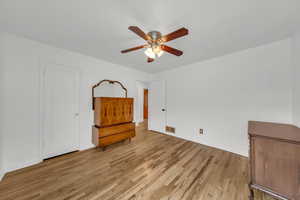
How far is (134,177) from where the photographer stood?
Result: 1.70 meters

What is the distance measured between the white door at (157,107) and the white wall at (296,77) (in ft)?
9.14

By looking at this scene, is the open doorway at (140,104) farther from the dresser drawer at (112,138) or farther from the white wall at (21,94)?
the white wall at (21,94)

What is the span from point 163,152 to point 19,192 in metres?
2.31

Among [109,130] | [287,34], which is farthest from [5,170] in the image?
[287,34]

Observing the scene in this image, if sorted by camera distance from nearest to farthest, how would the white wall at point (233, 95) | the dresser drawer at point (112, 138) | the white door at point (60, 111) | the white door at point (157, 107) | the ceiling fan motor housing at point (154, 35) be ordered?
1. the ceiling fan motor housing at point (154, 35)
2. the white wall at point (233, 95)
3. the white door at point (60, 111)
4. the dresser drawer at point (112, 138)
5. the white door at point (157, 107)

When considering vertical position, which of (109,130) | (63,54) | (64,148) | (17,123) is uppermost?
(63,54)

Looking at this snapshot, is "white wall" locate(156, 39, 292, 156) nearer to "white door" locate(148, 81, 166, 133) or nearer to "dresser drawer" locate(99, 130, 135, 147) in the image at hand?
"white door" locate(148, 81, 166, 133)

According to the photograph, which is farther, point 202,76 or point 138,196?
point 202,76

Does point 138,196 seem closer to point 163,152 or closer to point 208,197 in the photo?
point 208,197

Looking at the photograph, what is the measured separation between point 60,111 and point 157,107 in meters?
2.84

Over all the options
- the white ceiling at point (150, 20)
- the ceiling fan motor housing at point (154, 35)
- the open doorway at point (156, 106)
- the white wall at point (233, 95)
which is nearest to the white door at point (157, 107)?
the open doorway at point (156, 106)

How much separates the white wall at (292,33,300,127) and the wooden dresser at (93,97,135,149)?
3.21 metres

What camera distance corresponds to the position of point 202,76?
9.65ft

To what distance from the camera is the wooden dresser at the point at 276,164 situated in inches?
45.1
